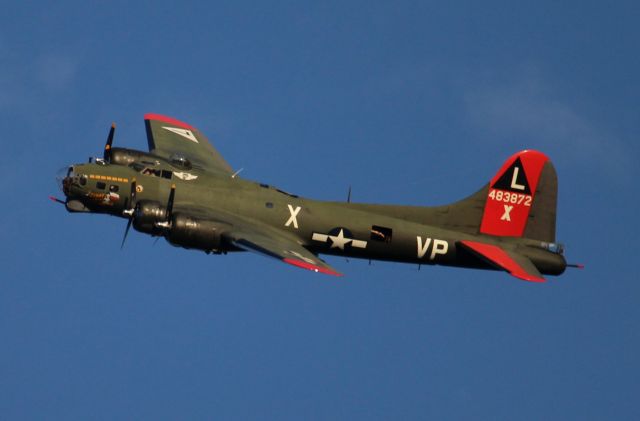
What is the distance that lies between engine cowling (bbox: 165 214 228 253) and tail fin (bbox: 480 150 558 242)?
1002cm

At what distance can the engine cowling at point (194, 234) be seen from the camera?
41.2 m

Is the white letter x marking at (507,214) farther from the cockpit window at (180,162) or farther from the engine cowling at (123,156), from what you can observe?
the engine cowling at (123,156)

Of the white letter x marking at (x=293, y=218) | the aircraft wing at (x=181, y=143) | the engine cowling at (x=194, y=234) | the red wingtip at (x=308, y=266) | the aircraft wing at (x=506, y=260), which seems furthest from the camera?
the aircraft wing at (x=181, y=143)

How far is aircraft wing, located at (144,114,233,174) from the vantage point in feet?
157

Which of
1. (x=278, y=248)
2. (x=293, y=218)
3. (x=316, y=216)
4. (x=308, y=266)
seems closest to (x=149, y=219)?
(x=278, y=248)

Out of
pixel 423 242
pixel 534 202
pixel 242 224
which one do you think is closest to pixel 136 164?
pixel 242 224

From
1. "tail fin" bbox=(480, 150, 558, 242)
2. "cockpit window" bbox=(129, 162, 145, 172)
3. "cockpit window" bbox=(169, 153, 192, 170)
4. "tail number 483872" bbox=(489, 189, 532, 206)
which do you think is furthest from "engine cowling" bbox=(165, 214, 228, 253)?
"tail number 483872" bbox=(489, 189, 532, 206)

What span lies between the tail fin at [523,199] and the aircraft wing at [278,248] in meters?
7.49

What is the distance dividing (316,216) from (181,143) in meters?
8.04

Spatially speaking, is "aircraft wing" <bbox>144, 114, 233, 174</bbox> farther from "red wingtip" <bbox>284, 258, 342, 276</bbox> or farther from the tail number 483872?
the tail number 483872

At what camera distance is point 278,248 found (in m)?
41.3

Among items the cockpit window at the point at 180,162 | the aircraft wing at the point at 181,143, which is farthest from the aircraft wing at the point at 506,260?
the cockpit window at the point at 180,162

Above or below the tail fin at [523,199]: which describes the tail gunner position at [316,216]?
below

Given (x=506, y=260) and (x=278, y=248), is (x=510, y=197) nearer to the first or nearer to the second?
(x=506, y=260)
